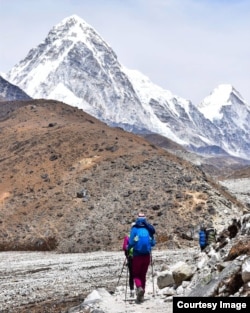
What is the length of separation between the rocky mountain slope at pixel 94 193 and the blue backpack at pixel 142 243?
30891 mm

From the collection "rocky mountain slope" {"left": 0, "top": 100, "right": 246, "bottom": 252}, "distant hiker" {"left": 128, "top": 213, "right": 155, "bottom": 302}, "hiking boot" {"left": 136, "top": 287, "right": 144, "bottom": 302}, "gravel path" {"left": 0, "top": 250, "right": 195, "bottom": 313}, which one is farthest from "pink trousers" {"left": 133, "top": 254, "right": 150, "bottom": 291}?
→ "rocky mountain slope" {"left": 0, "top": 100, "right": 246, "bottom": 252}

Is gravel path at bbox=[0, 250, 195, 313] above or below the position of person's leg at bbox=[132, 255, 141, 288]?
below

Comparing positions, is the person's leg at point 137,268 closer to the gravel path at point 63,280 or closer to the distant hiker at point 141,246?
the distant hiker at point 141,246

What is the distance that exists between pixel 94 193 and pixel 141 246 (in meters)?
42.8

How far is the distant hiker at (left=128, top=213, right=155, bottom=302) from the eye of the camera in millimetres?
16188

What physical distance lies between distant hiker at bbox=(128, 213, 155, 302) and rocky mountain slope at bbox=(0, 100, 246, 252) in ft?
100

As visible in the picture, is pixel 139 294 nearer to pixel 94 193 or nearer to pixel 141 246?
pixel 141 246

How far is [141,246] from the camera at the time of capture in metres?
16.2

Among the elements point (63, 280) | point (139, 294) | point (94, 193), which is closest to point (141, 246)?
point (139, 294)

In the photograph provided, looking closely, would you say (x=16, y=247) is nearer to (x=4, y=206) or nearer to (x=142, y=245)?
(x=4, y=206)

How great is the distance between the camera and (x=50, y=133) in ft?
258

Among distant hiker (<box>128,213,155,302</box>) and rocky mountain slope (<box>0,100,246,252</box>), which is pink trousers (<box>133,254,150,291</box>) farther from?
rocky mountain slope (<box>0,100,246,252</box>)

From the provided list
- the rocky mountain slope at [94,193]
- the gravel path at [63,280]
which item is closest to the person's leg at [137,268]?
the gravel path at [63,280]

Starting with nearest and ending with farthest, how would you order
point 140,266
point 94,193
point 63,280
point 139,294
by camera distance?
point 140,266 < point 139,294 < point 63,280 < point 94,193
